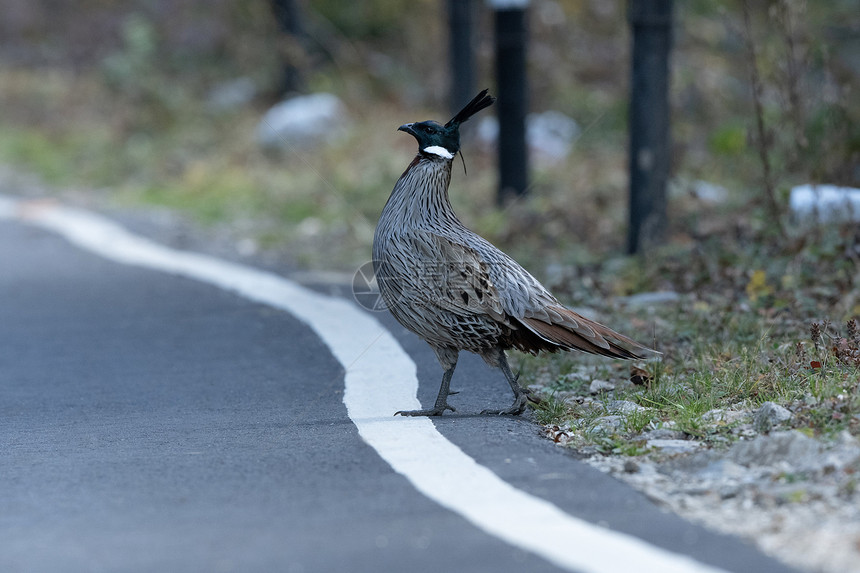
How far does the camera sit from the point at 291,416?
213 inches

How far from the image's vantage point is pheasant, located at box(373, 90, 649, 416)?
4.91 meters

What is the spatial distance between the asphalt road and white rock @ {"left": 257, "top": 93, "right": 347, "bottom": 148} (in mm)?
8546

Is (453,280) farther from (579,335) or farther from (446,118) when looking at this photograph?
(446,118)

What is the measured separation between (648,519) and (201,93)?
19065 millimetres

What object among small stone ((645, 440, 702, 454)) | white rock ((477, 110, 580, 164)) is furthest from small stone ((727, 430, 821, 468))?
white rock ((477, 110, 580, 164))

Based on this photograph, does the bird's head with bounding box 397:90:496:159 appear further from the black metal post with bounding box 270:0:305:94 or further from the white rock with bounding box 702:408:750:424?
the black metal post with bounding box 270:0:305:94

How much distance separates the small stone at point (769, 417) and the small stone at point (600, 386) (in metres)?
1.08

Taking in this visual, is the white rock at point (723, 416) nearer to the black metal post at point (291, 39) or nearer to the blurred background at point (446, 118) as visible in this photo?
the blurred background at point (446, 118)

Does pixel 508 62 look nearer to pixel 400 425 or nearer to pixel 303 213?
pixel 303 213

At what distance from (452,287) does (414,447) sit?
0.76m

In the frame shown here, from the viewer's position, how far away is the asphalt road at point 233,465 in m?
3.50

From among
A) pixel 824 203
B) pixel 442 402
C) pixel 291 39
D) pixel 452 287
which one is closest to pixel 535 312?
pixel 452 287

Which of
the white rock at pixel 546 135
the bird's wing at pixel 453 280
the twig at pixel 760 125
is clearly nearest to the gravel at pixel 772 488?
the bird's wing at pixel 453 280

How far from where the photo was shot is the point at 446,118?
1712 centimetres
